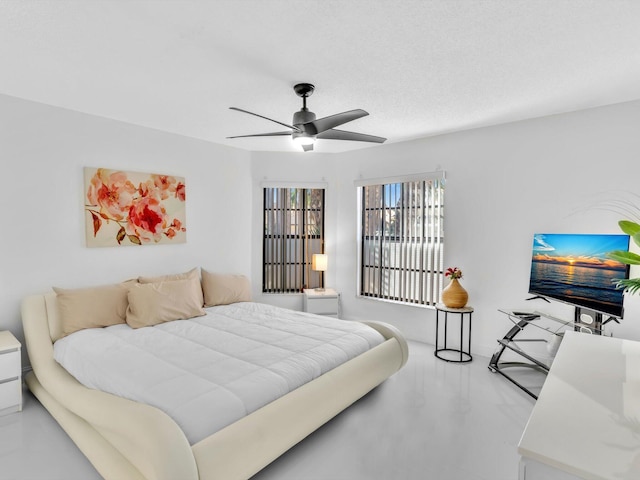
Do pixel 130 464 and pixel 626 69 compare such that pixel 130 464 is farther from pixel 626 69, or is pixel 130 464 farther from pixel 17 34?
pixel 626 69

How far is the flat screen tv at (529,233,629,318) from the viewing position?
2658mm

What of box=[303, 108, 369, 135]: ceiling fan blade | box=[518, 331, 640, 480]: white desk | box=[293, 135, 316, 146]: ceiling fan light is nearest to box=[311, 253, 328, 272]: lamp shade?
box=[293, 135, 316, 146]: ceiling fan light

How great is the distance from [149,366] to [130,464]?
0.62 meters

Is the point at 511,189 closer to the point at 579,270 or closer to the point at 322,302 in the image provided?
the point at 579,270

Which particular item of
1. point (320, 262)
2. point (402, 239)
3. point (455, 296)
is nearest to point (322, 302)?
point (320, 262)

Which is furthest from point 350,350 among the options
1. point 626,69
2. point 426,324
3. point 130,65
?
point 626,69

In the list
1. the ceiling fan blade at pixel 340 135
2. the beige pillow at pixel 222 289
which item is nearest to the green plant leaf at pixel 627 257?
the ceiling fan blade at pixel 340 135

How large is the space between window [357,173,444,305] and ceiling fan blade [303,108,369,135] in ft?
6.83

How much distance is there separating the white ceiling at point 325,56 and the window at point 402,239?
1.17m

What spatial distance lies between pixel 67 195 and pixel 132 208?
0.61 meters

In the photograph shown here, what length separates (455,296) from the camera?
12.3ft

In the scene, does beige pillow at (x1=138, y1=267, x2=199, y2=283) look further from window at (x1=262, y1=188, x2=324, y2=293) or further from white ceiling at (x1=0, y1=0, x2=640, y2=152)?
white ceiling at (x1=0, y1=0, x2=640, y2=152)

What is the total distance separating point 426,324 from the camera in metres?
4.39

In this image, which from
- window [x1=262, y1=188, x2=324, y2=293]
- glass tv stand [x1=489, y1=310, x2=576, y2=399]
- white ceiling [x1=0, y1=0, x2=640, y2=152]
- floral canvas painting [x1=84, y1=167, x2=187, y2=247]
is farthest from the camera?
window [x1=262, y1=188, x2=324, y2=293]
